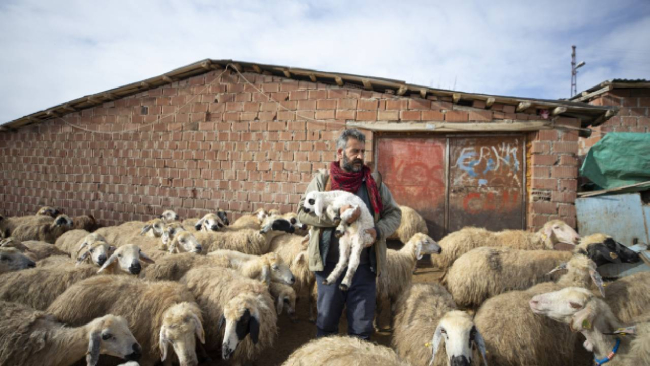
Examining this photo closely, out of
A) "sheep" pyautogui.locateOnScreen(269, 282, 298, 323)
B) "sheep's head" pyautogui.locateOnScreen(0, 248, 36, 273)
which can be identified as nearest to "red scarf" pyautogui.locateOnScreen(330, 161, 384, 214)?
"sheep" pyautogui.locateOnScreen(269, 282, 298, 323)

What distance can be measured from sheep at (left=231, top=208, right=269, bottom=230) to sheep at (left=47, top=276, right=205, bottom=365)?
3.74 metres

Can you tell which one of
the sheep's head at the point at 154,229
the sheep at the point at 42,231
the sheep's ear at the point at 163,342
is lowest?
the sheep's ear at the point at 163,342

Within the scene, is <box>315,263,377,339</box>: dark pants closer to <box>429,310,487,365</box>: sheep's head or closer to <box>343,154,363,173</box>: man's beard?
<box>429,310,487,365</box>: sheep's head

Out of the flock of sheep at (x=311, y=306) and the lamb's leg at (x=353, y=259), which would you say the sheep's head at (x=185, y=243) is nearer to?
the flock of sheep at (x=311, y=306)

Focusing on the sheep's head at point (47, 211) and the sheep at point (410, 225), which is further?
the sheep's head at point (47, 211)

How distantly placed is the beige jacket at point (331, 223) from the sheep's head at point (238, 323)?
0.98 m

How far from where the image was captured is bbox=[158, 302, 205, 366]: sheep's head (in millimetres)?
3074

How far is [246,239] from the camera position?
21.1ft

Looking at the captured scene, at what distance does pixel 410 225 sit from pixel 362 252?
177 inches

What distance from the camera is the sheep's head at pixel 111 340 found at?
2900mm

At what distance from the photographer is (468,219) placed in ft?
23.8

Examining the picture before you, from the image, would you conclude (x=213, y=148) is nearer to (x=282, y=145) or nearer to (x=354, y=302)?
(x=282, y=145)

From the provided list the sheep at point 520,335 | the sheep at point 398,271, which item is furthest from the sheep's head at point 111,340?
the sheep at point 520,335

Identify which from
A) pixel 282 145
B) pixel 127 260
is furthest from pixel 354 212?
pixel 282 145
